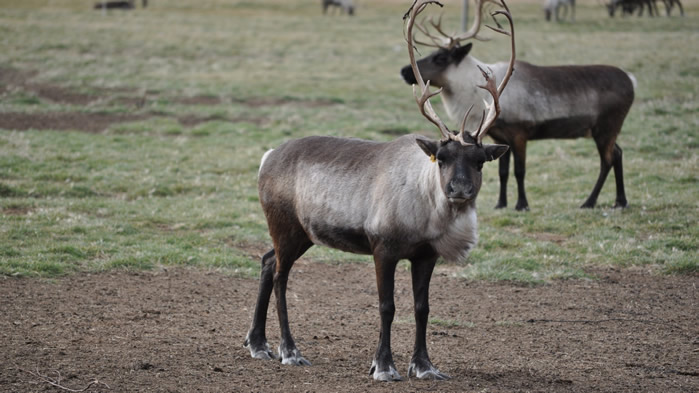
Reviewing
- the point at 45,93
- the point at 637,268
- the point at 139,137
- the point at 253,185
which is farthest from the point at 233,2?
the point at 637,268

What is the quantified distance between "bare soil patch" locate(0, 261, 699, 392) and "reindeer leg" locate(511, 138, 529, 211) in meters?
2.70

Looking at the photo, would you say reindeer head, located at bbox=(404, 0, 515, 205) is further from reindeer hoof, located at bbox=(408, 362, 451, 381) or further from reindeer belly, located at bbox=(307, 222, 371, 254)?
reindeer hoof, located at bbox=(408, 362, 451, 381)

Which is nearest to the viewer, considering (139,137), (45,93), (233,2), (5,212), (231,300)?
(231,300)

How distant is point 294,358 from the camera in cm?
596

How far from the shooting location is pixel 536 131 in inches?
447

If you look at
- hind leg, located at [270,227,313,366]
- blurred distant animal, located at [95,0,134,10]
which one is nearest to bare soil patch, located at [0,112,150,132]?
hind leg, located at [270,227,313,366]

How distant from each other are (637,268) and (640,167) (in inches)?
202

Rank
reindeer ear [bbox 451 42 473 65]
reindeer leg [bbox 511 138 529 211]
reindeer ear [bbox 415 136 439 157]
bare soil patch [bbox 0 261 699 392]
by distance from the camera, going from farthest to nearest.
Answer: reindeer ear [bbox 451 42 473 65] < reindeer leg [bbox 511 138 529 211] < bare soil patch [bbox 0 261 699 392] < reindeer ear [bbox 415 136 439 157]

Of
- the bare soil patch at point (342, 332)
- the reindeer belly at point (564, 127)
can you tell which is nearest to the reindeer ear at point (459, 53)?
the reindeer belly at point (564, 127)

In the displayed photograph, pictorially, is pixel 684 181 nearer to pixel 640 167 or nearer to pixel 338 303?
pixel 640 167

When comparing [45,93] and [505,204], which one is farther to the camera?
[45,93]

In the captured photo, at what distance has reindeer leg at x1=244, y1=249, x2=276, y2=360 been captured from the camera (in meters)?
6.16

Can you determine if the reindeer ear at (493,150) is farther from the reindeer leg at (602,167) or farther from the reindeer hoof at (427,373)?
the reindeer leg at (602,167)

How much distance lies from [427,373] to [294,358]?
1062mm
